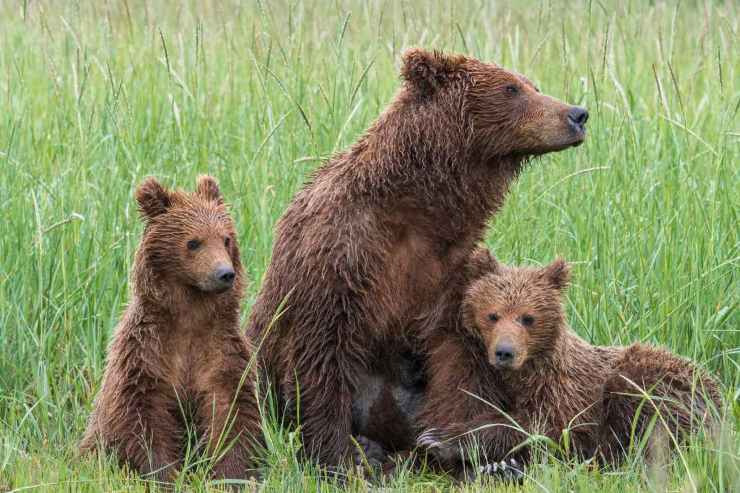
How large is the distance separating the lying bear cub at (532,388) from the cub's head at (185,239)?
3.58 ft

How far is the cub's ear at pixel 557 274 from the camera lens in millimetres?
5359

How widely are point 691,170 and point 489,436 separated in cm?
265

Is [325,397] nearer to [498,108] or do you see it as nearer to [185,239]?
[185,239]

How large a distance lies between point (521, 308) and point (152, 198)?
1.65 m

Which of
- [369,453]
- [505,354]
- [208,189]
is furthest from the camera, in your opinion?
[369,453]

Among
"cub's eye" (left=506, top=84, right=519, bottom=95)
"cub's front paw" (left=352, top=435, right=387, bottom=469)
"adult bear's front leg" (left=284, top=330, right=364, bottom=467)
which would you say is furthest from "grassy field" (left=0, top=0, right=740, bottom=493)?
"cub's eye" (left=506, top=84, right=519, bottom=95)

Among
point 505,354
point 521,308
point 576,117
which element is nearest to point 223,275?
point 505,354

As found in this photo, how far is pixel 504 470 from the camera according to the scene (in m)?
5.07

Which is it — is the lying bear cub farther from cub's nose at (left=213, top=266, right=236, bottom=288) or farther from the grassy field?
cub's nose at (left=213, top=266, right=236, bottom=288)

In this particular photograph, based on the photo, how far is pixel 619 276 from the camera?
6.51m

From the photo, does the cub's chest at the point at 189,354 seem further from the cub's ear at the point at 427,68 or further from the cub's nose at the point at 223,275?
the cub's ear at the point at 427,68

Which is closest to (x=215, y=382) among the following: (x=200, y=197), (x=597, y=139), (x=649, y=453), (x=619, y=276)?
(x=200, y=197)

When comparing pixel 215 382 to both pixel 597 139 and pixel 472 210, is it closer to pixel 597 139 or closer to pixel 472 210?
pixel 472 210

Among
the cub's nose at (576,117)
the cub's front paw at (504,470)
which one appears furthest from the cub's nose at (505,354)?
the cub's nose at (576,117)
